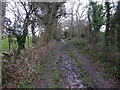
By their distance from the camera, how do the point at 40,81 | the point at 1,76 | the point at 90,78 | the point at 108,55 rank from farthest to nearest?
the point at 108,55
the point at 90,78
the point at 40,81
the point at 1,76

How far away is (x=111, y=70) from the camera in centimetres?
538

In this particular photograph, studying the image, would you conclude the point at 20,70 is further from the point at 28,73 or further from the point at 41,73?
the point at 41,73

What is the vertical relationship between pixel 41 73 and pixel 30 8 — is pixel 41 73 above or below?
below

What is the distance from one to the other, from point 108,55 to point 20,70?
549 centimetres

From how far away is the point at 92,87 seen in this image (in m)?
4.04

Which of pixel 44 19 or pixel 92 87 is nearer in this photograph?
pixel 92 87

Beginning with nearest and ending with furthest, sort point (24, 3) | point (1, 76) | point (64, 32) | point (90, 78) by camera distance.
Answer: point (1, 76), point (90, 78), point (24, 3), point (64, 32)

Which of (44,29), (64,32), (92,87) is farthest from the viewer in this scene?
(64,32)

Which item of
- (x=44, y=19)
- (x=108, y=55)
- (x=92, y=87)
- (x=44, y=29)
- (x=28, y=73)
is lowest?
(x=92, y=87)

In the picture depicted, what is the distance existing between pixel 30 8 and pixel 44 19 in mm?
4203

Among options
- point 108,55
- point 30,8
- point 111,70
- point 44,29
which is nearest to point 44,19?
point 44,29

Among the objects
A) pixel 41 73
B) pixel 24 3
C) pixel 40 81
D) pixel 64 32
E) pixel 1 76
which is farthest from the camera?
pixel 64 32

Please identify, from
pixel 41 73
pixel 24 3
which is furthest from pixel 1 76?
pixel 24 3

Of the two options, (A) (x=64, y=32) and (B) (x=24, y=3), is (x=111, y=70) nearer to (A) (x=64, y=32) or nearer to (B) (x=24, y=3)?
(B) (x=24, y=3)
